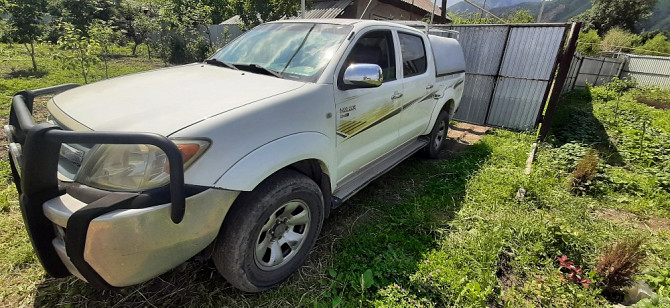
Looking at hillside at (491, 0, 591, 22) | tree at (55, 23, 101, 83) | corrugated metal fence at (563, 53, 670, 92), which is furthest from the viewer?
hillside at (491, 0, 591, 22)

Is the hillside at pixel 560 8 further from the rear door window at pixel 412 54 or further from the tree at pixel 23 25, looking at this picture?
the rear door window at pixel 412 54

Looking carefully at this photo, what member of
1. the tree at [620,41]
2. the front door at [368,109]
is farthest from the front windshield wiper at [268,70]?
the tree at [620,41]

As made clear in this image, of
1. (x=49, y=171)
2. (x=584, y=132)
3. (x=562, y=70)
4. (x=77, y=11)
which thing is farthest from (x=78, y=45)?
(x=77, y=11)

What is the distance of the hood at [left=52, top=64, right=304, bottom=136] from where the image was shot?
1729 millimetres

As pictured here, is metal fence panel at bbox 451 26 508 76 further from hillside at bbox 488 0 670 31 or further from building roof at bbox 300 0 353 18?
hillside at bbox 488 0 670 31

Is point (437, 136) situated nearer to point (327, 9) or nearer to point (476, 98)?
point (476, 98)

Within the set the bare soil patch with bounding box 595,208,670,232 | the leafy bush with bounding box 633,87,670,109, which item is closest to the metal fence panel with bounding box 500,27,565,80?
the bare soil patch with bounding box 595,208,670,232

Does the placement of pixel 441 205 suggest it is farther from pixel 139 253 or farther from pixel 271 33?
pixel 139 253

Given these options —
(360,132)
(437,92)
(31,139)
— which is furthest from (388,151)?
(31,139)

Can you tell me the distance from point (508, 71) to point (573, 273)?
4.69m

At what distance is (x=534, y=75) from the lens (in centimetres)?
586

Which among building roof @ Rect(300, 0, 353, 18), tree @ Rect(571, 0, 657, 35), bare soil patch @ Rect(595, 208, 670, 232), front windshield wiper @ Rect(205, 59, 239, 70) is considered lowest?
bare soil patch @ Rect(595, 208, 670, 232)

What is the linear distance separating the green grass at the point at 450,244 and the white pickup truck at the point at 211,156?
1.37 ft

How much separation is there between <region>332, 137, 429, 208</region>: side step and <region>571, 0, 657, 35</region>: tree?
43334 millimetres
